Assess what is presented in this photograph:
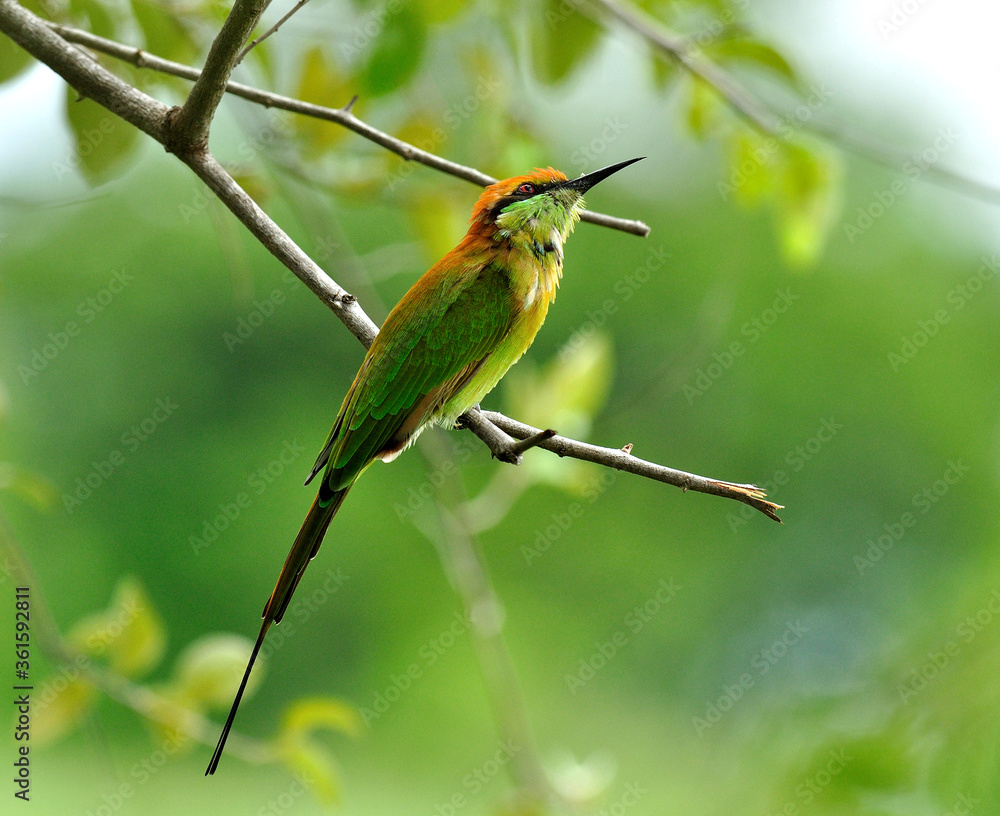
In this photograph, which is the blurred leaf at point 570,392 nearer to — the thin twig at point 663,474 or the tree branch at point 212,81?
the thin twig at point 663,474

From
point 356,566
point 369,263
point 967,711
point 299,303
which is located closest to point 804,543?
point 356,566

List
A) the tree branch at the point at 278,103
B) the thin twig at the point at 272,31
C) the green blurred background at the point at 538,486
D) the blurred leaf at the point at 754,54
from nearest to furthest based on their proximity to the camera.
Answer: the thin twig at the point at 272,31, the tree branch at the point at 278,103, the blurred leaf at the point at 754,54, the green blurred background at the point at 538,486

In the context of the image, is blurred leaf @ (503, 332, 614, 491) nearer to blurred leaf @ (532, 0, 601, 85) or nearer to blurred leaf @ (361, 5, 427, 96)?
blurred leaf @ (532, 0, 601, 85)

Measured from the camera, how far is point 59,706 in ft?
5.75

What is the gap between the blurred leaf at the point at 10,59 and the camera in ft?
5.45

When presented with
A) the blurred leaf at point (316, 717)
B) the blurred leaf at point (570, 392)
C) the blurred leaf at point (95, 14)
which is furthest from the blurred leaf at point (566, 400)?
the blurred leaf at point (95, 14)

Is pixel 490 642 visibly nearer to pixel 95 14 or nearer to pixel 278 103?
pixel 278 103

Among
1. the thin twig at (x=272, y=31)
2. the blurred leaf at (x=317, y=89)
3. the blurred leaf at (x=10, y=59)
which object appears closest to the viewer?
the thin twig at (x=272, y=31)

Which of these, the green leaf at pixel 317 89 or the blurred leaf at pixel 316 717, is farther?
the green leaf at pixel 317 89

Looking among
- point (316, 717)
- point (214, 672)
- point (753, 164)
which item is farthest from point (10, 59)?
point (753, 164)

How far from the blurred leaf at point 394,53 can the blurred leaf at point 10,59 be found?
0.61 metres

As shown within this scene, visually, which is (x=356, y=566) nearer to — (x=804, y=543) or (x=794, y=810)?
(x=804, y=543)

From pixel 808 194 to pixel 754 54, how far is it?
288 millimetres

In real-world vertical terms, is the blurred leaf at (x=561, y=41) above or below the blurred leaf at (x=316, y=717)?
above
